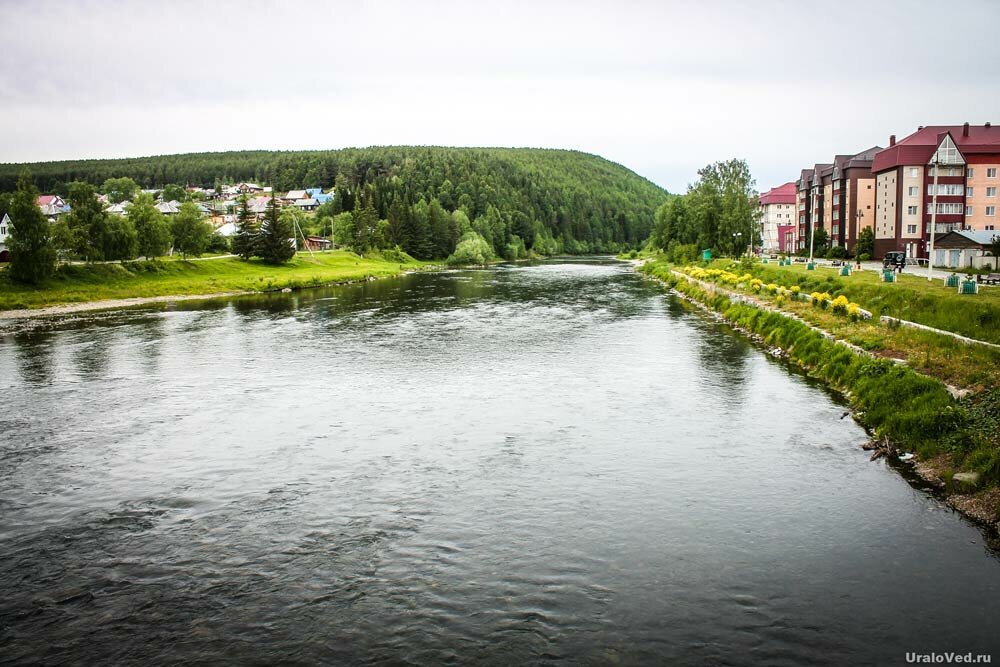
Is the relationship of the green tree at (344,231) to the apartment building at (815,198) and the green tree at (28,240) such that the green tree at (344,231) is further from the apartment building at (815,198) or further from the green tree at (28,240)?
the apartment building at (815,198)

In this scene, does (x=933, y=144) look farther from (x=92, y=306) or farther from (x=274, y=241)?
(x=92, y=306)

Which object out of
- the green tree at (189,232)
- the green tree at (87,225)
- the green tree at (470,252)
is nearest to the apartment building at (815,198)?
the green tree at (470,252)

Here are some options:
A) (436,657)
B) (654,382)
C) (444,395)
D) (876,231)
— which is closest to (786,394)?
(654,382)

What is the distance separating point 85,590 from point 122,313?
1609 inches

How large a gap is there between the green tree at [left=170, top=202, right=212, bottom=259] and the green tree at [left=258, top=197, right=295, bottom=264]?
782 centimetres

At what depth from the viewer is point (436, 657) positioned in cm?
826

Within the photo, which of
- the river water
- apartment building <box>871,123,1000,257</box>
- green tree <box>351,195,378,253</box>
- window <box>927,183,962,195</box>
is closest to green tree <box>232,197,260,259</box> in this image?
green tree <box>351,195,378,253</box>

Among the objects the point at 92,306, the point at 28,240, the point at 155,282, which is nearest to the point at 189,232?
the point at 155,282

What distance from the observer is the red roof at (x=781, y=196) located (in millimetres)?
128000

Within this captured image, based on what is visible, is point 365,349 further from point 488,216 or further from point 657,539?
point 488,216

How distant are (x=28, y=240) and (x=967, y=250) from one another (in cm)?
6192

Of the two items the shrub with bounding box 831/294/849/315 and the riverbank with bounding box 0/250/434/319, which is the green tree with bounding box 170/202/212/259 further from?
the shrub with bounding box 831/294/849/315

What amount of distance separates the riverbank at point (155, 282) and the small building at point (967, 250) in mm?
52287

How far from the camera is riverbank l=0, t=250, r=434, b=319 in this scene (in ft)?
158
